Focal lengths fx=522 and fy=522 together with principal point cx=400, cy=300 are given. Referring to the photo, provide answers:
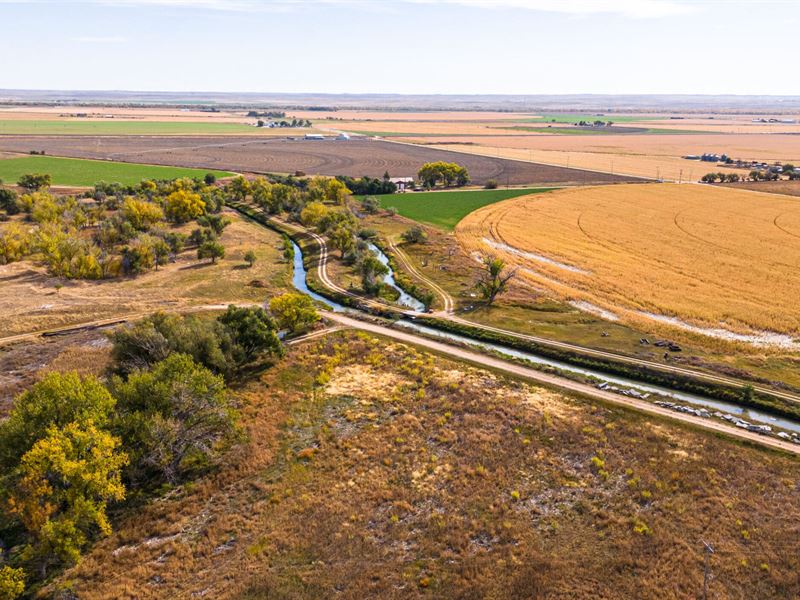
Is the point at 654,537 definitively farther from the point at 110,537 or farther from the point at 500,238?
the point at 500,238

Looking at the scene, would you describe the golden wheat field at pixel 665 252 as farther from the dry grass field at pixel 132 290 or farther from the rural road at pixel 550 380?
the dry grass field at pixel 132 290

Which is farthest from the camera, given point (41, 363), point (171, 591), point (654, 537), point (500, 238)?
point (500, 238)

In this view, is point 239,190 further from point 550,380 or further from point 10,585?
point 10,585

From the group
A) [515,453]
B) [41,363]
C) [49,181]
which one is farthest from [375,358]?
[49,181]

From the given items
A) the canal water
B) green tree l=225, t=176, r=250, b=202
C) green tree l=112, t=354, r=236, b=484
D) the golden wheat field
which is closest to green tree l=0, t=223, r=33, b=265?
the canal water

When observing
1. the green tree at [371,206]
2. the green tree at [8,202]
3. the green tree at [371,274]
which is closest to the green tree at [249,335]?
the green tree at [371,274]
